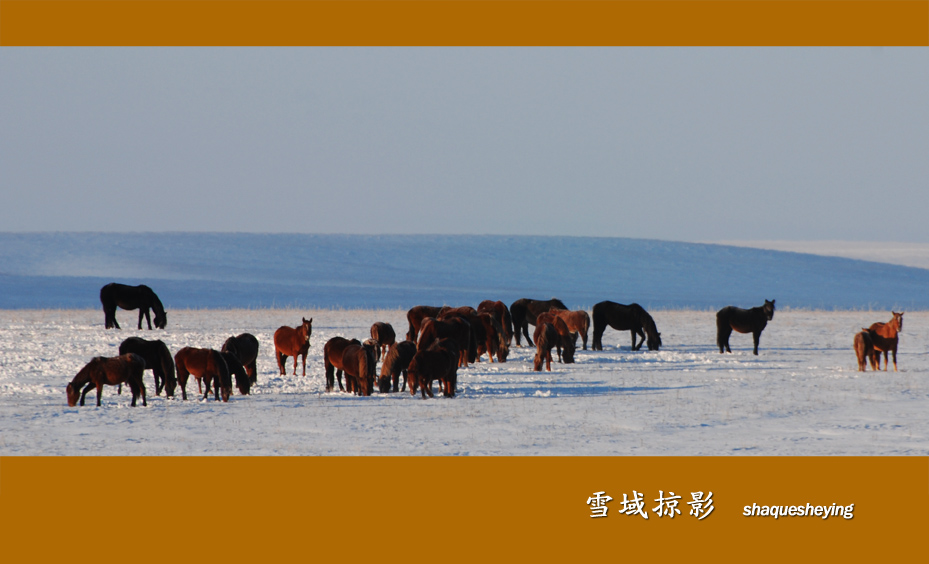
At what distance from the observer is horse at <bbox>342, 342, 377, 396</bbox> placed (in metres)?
13.1

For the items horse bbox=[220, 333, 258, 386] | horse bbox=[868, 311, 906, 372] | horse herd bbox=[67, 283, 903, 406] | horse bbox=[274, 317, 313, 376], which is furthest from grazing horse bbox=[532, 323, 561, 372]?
horse bbox=[868, 311, 906, 372]

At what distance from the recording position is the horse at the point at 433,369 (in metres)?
13.0

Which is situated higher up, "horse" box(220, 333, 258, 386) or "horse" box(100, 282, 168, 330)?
"horse" box(100, 282, 168, 330)

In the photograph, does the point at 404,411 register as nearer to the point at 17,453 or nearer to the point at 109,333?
the point at 17,453

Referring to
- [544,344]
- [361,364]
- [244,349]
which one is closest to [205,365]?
[244,349]

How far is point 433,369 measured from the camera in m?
13.0

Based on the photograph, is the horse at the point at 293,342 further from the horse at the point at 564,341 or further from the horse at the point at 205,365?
the horse at the point at 564,341

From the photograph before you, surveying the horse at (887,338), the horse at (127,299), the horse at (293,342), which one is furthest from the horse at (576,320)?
the horse at (127,299)

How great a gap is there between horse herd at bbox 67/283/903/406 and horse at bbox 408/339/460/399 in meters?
0.01

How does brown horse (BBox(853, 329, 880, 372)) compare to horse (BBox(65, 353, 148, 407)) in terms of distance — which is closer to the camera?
horse (BBox(65, 353, 148, 407))

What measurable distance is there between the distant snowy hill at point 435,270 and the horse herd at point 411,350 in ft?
159

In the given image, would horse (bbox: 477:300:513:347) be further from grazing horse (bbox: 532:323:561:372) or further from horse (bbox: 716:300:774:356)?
horse (bbox: 716:300:774:356)

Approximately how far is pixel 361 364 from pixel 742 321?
30.6ft

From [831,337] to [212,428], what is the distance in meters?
17.7
